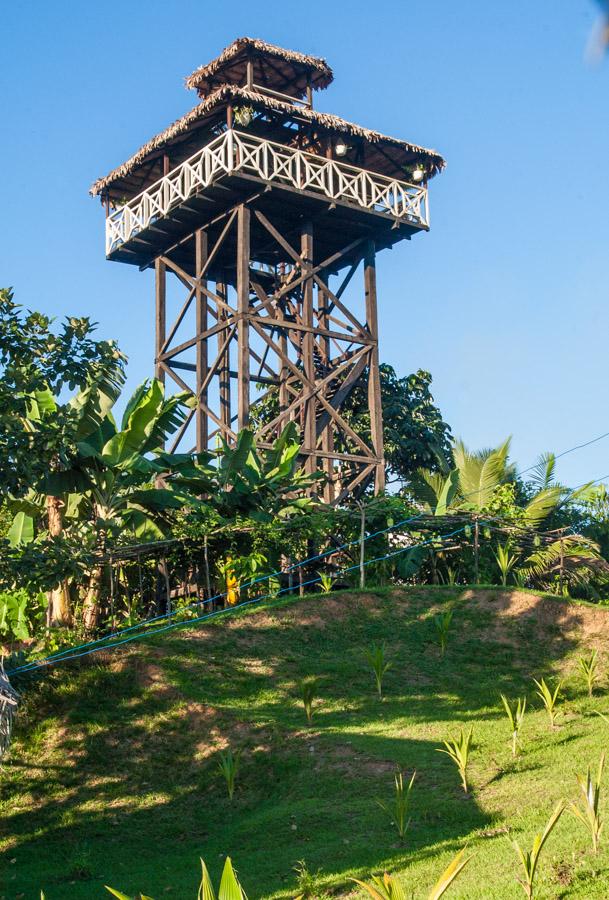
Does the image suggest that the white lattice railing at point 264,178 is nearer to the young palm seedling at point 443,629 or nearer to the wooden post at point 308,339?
the wooden post at point 308,339

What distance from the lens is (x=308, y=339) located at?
23422 mm

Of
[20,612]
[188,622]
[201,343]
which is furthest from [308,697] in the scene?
[201,343]

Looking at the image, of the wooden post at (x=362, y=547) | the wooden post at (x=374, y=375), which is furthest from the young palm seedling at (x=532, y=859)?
the wooden post at (x=374, y=375)

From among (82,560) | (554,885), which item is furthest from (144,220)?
(554,885)

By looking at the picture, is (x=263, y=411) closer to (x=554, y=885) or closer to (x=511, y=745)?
(x=511, y=745)

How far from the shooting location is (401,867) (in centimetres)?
970

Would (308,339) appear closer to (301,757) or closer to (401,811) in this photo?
(301,757)

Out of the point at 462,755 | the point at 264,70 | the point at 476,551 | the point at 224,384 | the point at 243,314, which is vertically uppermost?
the point at 264,70

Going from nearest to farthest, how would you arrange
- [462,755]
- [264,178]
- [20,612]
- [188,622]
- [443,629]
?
[462,755] < [20,612] < [188,622] < [443,629] < [264,178]

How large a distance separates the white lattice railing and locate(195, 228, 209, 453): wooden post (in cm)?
102

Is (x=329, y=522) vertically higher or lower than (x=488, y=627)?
higher

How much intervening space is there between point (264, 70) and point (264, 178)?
12.1ft

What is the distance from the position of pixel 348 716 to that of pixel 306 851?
13.1 ft

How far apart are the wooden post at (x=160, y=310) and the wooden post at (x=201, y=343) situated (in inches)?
40.0
